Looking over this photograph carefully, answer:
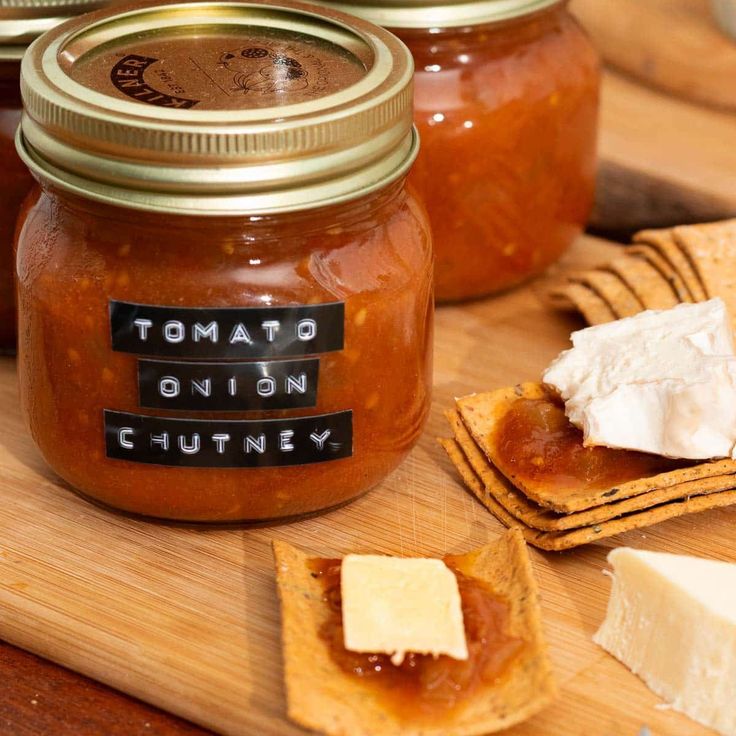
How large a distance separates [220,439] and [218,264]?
0.22 meters

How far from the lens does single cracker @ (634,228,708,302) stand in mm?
1965

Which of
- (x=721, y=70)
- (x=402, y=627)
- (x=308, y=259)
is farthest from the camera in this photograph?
(x=721, y=70)

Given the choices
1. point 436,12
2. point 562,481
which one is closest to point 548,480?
point 562,481

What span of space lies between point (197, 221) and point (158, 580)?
1.54 ft

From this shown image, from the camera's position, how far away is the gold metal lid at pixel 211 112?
1377 millimetres

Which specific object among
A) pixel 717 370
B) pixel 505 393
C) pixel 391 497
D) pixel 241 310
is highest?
pixel 241 310

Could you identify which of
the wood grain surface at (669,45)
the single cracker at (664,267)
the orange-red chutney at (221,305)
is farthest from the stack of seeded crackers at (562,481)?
the wood grain surface at (669,45)

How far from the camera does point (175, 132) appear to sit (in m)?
1.36

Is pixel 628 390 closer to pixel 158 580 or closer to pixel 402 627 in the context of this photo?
pixel 402 627

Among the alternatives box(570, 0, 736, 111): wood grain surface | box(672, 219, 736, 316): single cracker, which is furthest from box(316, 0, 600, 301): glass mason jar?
box(570, 0, 736, 111): wood grain surface

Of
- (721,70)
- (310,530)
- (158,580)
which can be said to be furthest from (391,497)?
(721,70)

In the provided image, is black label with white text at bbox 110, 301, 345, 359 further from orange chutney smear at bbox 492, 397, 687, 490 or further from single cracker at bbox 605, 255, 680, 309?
single cracker at bbox 605, 255, 680, 309

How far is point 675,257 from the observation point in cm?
203

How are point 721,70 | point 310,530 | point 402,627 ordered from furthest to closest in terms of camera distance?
point 721,70 < point 310,530 < point 402,627
